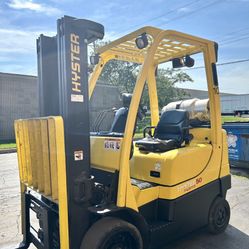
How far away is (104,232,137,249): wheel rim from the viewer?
2865 millimetres

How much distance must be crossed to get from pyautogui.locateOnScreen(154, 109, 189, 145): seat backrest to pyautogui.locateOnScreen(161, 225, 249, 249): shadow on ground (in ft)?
4.28

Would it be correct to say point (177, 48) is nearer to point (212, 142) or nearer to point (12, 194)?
point (212, 142)

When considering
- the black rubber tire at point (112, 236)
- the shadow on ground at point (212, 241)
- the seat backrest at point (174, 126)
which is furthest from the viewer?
the seat backrest at point (174, 126)

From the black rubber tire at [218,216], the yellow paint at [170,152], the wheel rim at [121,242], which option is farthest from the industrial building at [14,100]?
the wheel rim at [121,242]

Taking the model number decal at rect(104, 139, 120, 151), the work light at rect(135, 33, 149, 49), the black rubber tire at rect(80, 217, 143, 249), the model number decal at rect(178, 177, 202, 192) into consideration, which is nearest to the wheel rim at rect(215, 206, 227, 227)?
the model number decal at rect(178, 177, 202, 192)

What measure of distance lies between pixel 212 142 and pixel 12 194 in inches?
180

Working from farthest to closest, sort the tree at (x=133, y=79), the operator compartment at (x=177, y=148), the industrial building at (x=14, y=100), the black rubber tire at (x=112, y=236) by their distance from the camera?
1. the tree at (x=133, y=79)
2. the industrial building at (x=14, y=100)
3. the operator compartment at (x=177, y=148)
4. the black rubber tire at (x=112, y=236)

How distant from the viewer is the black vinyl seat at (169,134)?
3.71m

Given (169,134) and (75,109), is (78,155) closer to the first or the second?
(75,109)

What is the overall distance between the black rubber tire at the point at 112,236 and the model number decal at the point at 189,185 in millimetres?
810

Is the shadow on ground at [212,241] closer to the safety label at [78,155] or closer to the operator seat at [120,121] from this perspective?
the operator seat at [120,121]

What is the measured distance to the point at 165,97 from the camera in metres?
29.6

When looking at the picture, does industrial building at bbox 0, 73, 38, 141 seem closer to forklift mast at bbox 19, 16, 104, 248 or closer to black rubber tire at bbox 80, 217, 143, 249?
forklift mast at bbox 19, 16, 104, 248

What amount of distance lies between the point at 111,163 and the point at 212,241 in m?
1.92
